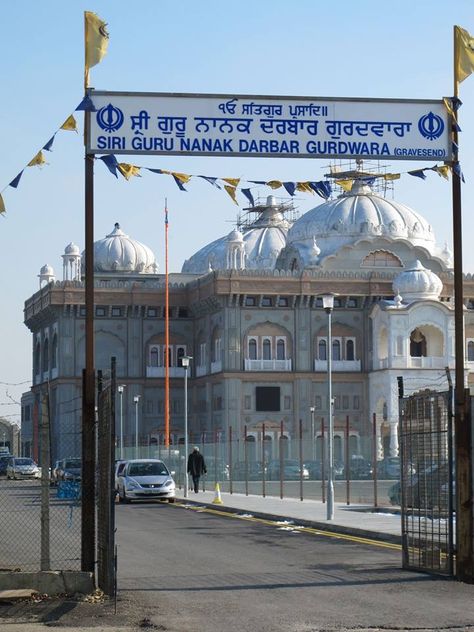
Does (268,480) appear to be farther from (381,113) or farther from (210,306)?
(210,306)

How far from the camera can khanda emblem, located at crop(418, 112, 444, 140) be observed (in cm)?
1778

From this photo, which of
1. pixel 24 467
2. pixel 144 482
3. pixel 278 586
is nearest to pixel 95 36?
pixel 278 586

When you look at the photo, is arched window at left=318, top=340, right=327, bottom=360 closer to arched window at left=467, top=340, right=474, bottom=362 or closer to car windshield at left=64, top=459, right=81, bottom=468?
arched window at left=467, top=340, right=474, bottom=362

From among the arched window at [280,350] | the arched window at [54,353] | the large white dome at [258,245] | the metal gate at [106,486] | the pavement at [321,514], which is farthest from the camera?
the large white dome at [258,245]

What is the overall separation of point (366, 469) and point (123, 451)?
14144mm

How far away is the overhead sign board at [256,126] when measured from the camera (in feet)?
55.6

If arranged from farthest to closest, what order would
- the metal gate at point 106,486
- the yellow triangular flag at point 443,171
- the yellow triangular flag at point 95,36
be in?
the yellow triangular flag at point 443,171
the yellow triangular flag at point 95,36
the metal gate at point 106,486

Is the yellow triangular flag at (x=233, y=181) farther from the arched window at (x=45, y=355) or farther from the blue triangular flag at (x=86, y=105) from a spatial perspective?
the arched window at (x=45, y=355)

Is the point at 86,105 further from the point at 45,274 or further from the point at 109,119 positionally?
the point at 45,274

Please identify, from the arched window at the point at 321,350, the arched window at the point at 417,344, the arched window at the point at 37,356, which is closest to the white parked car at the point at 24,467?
the arched window at the point at 321,350

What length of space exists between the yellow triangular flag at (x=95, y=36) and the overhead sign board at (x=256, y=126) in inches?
27.8

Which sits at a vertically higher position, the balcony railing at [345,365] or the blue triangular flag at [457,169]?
the balcony railing at [345,365]

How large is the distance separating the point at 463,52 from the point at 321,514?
608 inches

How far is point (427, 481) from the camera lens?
1784 cm
